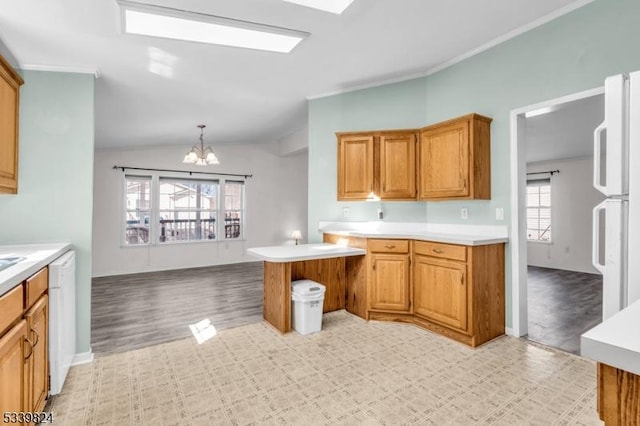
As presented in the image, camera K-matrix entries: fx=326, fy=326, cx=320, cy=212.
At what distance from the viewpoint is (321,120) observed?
441cm

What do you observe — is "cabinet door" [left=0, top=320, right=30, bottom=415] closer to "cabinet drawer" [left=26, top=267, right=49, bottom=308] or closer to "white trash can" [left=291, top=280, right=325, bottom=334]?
"cabinet drawer" [left=26, top=267, right=49, bottom=308]

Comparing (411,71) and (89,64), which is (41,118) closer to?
(89,64)

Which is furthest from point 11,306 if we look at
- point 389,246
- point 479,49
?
point 479,49

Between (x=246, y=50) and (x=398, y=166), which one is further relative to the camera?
(x=398, y=166)

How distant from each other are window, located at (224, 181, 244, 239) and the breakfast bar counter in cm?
409

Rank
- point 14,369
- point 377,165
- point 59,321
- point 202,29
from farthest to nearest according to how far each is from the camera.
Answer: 1. point 377,165
2. point 202,29
3. point 59,321
4. point 14,369

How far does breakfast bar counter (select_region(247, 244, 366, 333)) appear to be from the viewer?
10.3 feet

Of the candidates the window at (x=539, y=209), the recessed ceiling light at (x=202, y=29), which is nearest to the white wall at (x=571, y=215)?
the window at (x=539, y=209)

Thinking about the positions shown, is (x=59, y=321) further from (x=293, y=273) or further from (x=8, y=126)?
(x=293, y=273)

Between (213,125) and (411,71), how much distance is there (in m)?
3.25

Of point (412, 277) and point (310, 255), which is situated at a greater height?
point (310, 255)

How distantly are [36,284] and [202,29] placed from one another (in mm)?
2030

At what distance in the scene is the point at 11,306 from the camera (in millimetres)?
1424

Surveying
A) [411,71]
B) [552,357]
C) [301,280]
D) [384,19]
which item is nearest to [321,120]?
[411,71]
